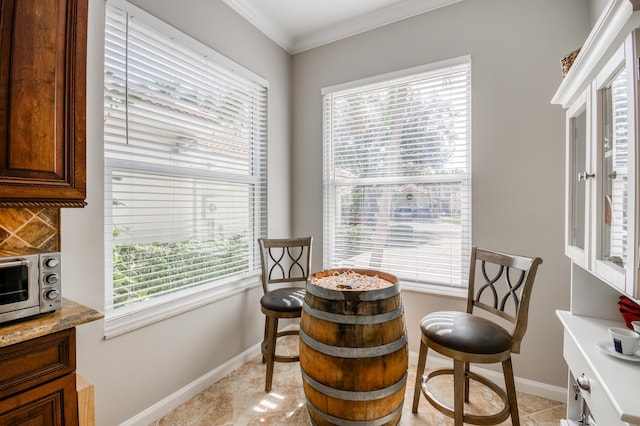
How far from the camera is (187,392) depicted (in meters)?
1.91

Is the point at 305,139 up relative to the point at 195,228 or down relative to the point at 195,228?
up

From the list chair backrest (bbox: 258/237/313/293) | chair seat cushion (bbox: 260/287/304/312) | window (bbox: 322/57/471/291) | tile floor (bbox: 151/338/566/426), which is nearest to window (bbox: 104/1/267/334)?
chair backrest (bbox: 258/237/313/293)

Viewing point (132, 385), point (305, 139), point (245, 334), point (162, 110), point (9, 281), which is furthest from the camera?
point (305, 139)

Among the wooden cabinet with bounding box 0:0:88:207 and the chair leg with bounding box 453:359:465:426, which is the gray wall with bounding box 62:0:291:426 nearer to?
the wooden cabinet with bounding box 0:0:88:207

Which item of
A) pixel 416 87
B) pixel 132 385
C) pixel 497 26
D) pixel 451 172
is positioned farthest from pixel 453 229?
pixel 132 385

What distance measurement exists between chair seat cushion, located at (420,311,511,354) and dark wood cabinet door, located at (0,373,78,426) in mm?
1553

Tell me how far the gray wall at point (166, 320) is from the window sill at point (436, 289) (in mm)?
1247

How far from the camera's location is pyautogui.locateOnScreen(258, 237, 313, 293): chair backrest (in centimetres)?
239

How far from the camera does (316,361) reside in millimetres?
1342

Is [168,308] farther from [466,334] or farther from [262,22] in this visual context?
[262,22]

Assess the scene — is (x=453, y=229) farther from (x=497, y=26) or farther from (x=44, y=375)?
(x=44, y=375)

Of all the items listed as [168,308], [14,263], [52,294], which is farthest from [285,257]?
[14,263]

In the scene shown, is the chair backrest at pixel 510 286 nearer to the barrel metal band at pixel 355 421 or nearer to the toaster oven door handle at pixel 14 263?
the barrel metal band at pixel 355 421

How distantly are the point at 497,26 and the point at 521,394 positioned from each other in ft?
8.21
